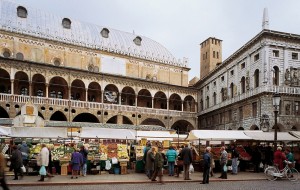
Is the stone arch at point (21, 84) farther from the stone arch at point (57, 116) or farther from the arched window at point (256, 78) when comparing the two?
the arched window at point (256, 78)

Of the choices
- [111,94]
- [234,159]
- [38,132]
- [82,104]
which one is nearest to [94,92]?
[111,94]

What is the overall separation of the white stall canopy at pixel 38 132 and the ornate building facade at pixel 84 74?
15.0 metres

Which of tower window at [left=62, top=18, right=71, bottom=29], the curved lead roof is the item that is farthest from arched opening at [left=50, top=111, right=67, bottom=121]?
tower window at [left=62, top=18, right=71, bottom=29]

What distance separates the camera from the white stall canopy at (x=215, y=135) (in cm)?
1986

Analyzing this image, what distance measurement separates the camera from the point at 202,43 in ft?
205

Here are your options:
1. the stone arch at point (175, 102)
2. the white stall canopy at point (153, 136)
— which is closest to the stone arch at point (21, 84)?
the white stall canopy at point (153, 136)

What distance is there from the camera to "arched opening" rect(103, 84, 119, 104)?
136 feet

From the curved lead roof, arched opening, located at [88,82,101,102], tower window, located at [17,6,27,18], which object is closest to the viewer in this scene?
the curved lead roof

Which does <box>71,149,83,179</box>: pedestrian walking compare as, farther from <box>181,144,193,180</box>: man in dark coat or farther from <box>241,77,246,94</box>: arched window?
<box>241,77,246,94</box>: arched window

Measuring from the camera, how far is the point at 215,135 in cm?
2044

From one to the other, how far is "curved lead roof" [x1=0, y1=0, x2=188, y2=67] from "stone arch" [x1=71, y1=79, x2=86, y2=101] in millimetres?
5205

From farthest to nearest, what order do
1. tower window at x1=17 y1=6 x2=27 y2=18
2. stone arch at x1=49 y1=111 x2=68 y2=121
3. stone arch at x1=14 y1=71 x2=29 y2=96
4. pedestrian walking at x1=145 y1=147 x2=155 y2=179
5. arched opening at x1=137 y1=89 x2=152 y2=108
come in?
arched opening at x1=137 y1=89 x2=152 y2=108 < tower window at x1=17 y1=6 x2=27 y2=18 < stone arch at x1=49 y1=111 x2=68 y2=121 < stone arch at x1=14 y1=71 x2=29 y2=96 < pedestrian walking at x1=145 y1=147 x2=155 y2=179

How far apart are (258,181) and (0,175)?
36.7ft

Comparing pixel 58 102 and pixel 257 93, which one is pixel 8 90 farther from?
pixel 257 93
